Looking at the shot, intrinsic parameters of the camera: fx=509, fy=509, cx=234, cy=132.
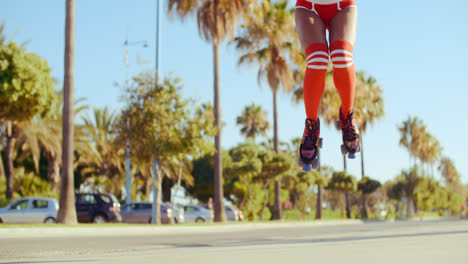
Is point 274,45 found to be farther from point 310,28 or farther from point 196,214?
point 310,28

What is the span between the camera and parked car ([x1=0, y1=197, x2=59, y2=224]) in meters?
23.0

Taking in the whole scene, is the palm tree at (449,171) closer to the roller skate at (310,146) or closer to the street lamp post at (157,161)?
the street lamp post at (157,161)

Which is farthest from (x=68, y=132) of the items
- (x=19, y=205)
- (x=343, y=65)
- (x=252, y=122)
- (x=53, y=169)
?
(x=252, y=122)

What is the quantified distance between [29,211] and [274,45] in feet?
59.4

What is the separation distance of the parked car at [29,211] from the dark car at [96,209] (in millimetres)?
1424

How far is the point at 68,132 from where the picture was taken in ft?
61.0

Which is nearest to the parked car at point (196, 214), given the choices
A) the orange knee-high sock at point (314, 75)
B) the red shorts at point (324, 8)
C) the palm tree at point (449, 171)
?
the orange knee-high sock at point (314, 75)

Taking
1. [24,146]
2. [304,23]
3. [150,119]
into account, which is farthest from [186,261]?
[24,146]

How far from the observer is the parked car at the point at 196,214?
33219mm

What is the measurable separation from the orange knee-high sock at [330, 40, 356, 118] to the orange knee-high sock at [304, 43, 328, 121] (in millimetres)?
79

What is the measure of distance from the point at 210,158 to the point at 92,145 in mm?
17481

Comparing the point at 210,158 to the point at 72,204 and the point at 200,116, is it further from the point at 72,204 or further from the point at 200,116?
the point at 72,204

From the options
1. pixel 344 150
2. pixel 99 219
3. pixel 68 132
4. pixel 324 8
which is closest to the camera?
pixel 324 8

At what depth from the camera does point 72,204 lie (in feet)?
59.8
